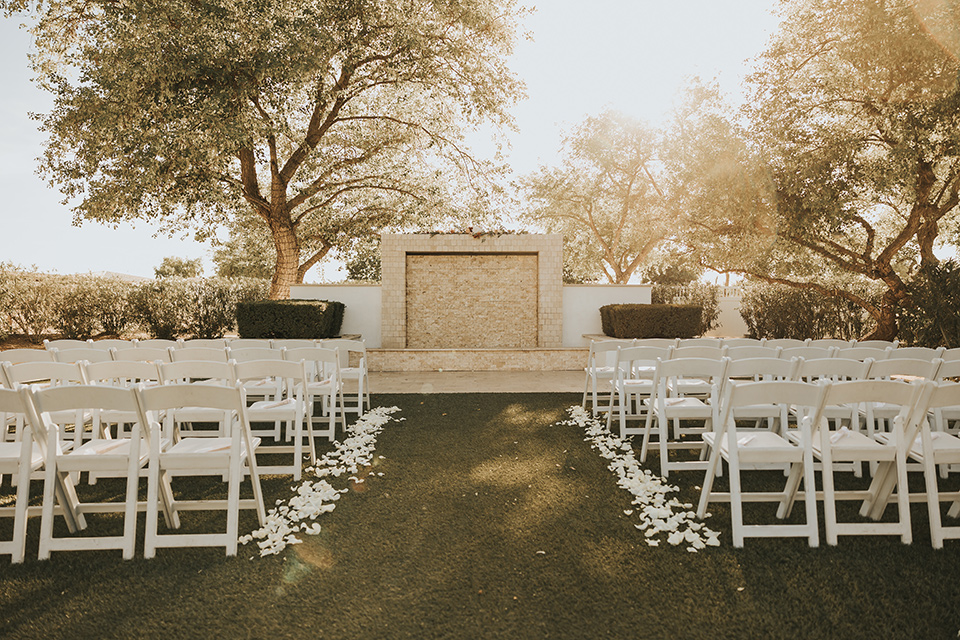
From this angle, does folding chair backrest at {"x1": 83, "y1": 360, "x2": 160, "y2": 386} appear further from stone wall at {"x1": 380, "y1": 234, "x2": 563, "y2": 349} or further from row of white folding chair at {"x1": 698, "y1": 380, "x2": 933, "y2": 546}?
stone wall at {"x1": 380, "y1": 234, "x2": 563, "y2": 349}

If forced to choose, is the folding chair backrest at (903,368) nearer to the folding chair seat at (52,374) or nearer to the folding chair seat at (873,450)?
the folding chair seat at (873,450)

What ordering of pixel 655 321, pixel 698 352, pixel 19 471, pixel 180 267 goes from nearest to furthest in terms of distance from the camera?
pixel 19 471
pixel 698 352
pixel 655 321
pixel 180 267

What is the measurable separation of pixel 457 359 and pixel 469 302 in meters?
2.17

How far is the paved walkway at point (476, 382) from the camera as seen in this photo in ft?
26.8

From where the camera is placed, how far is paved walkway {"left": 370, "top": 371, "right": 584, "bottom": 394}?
8.16m

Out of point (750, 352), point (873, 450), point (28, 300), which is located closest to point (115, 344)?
point (750, 352)

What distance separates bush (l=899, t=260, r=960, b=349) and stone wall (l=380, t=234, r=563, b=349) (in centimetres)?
669

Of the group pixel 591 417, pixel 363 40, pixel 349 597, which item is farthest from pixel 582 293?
pixel 349 597

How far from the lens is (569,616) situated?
2428 millimetres

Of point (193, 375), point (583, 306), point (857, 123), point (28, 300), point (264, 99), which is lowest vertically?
point (193, 375)

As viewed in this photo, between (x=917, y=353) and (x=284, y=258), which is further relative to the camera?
(x=284, y=258)

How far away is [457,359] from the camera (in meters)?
10.4

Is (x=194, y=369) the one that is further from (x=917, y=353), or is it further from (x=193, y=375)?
(x=917, y=353)

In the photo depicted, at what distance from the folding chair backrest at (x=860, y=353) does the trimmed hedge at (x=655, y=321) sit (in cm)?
525
